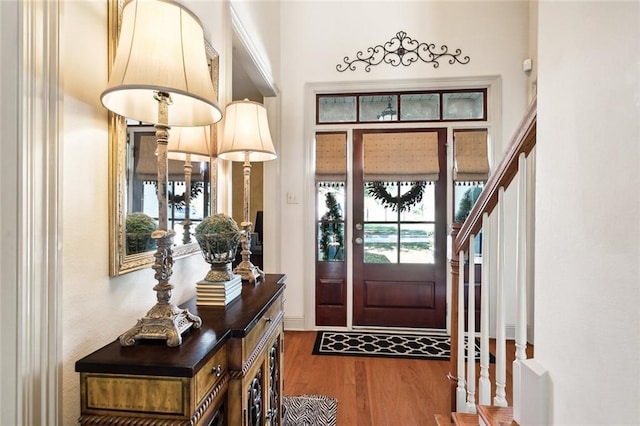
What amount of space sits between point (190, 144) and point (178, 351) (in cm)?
93

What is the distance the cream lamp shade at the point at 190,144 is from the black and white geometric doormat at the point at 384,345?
2.05 m

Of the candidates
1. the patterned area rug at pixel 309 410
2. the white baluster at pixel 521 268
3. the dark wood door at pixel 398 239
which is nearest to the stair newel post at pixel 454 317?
the white baluster at pixel 521 268

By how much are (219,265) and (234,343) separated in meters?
0.36

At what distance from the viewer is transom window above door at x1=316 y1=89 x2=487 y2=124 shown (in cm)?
330

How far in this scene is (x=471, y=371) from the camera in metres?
1.46

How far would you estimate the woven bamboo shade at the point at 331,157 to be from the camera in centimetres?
333

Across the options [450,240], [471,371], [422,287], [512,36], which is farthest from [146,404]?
[512,36]

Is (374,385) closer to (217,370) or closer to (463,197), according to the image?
(217,370)

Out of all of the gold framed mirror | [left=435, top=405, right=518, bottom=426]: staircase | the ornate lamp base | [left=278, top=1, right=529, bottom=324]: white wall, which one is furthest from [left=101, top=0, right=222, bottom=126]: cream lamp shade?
[left=278, top=1, right=529, bottom=324]: white wall

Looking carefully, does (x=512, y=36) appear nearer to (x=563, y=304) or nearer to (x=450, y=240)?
(x=450, y=240)

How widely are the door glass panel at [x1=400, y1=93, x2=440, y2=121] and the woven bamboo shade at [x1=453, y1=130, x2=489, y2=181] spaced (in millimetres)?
372

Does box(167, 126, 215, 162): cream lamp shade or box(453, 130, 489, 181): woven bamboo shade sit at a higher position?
box(453, 130, 489, 181): woven bamboo shade

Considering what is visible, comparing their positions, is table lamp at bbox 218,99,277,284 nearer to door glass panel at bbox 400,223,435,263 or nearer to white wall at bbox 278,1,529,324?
white wall at bbox 278,1,529,324

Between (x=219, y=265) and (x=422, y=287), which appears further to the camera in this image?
(x=422, y=287)
